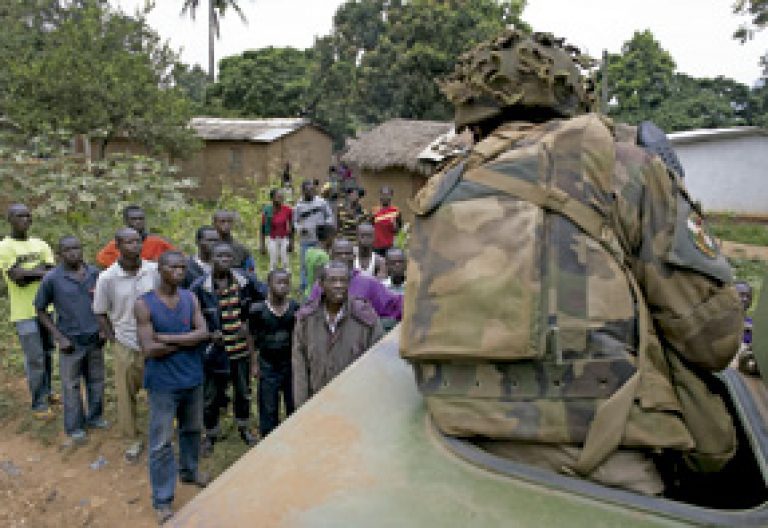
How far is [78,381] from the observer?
15.7 ft

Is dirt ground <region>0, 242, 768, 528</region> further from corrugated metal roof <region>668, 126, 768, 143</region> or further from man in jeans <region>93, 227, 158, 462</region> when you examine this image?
corrugated metal roof <region>668, 126, 768, 143</region>

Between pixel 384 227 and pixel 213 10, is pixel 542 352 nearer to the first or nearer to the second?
pixel 384 227

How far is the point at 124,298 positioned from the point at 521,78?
3559mm

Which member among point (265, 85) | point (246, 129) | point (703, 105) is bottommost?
point (246, 129)

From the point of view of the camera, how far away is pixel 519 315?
4.43 ft

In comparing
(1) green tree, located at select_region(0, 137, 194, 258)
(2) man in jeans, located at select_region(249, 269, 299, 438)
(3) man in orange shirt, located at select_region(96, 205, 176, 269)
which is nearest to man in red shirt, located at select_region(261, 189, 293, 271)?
(1) green tree, located at select_region(0, 137, 194, 258)

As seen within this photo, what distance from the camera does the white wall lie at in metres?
17.3

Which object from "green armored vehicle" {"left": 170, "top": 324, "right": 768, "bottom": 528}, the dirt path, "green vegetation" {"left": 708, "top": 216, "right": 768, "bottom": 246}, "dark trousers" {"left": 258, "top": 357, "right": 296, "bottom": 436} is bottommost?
the dirt path

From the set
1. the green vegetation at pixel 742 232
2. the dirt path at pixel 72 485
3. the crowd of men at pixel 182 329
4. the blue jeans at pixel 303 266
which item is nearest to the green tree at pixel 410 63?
the green vegetation at pixel 742 232

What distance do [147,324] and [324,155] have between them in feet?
56.8

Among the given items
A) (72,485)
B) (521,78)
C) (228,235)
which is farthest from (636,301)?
(228,235)

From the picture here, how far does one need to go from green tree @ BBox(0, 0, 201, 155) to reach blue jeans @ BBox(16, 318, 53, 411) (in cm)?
771

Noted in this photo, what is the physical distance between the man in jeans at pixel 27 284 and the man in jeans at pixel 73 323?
50 cm

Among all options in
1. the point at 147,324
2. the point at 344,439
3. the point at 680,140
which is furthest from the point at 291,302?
the point at 680,140
